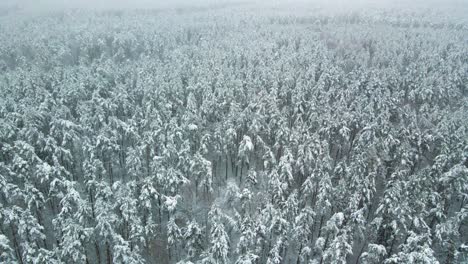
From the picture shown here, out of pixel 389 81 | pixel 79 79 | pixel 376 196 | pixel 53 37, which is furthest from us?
pixel 53 37

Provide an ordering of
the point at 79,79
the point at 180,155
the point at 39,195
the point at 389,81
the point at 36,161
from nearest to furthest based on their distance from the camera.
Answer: the point at 39,195
the point at 36,161
the point at 180,155
the point at 79,79
the point at 389,81

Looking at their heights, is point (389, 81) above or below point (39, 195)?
above

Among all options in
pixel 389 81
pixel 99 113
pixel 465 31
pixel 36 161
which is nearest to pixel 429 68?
pixel 389 81

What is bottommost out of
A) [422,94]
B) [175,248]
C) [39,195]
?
[175,248]

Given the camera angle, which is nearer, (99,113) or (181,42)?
(99,113)

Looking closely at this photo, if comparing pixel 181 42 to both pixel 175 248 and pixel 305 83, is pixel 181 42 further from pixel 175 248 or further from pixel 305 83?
pixel 175 248

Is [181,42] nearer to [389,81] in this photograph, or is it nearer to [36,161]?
[389,81]
